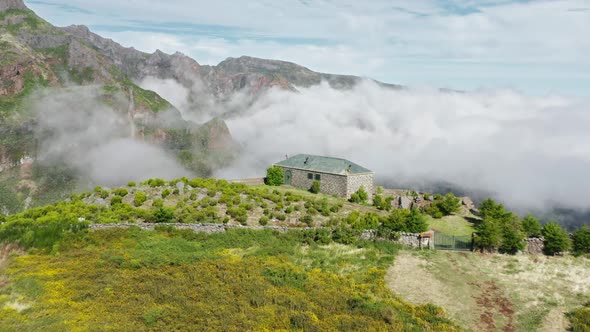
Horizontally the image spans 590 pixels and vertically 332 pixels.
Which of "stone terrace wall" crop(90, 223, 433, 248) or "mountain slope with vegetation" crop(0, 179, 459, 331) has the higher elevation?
"stone terrace wall" crop(90, 223, 433, 248)

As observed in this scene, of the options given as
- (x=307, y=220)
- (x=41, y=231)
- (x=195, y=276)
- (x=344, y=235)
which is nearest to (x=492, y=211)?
(x=307, y=220)

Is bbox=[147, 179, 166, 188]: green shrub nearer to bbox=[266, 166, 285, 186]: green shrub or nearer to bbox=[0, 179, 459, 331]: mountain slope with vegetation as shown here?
bbox=[0, 179, 459, 331]: mountain slope with vegetation

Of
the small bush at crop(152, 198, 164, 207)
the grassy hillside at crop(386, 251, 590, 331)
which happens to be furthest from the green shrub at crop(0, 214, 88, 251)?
the grassy hillside at crop(386, 251, 590, 331)

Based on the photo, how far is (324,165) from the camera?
5962 centimetres

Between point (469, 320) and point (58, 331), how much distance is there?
20.7m

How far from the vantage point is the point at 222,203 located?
4534cm

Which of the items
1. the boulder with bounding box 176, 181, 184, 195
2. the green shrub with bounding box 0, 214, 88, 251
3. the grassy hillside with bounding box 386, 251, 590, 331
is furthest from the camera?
the boulder with bounding box 176, 181, 184, 195

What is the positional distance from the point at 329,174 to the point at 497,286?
3336cm

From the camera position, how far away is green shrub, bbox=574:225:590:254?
31781mm

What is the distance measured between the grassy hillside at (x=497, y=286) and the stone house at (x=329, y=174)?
25.7 m

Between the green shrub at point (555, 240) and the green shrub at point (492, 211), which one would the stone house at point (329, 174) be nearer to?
the green shrub at point (492, 211)

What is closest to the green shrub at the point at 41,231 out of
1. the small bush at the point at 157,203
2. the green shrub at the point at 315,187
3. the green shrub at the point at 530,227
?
the small bush at the point at 157,203

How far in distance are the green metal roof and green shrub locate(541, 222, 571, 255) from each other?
27.9 meters

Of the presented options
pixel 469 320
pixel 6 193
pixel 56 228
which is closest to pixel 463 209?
pixel 469 320
